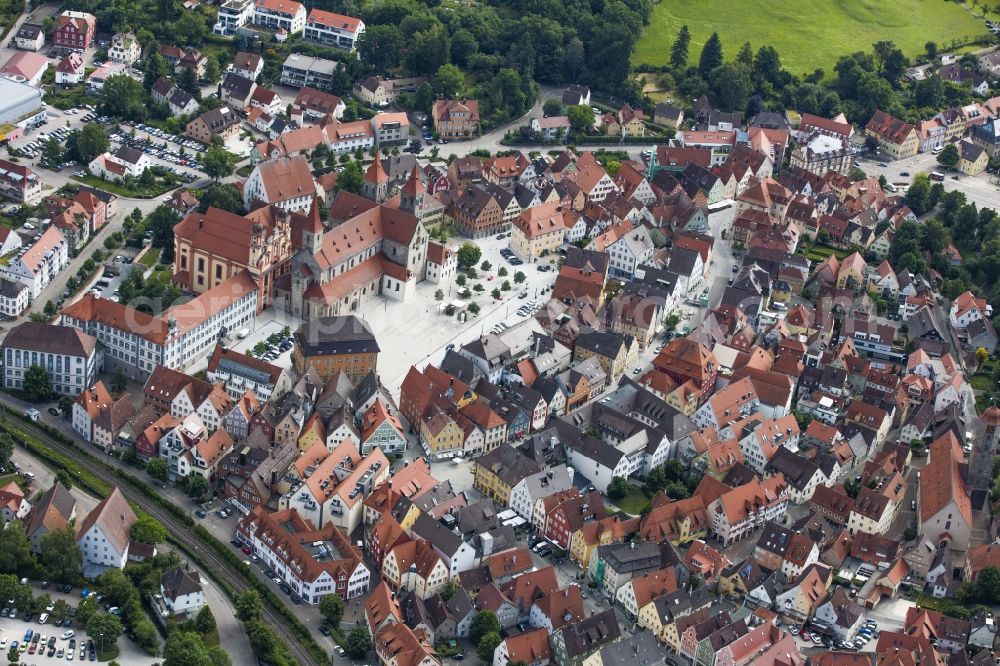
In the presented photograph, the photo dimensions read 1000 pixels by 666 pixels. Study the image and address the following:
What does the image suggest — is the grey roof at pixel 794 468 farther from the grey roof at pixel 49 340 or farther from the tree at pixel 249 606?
the grey roof at pixel 49 340

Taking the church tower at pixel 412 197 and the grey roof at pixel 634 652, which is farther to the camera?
the church tower at pixel 412 197

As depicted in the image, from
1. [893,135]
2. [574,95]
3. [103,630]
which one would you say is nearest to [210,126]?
[574,95]

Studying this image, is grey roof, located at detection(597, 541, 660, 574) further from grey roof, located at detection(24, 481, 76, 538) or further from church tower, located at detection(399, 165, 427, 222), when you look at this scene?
church tower, located at detection(399, 165, 427, 222)

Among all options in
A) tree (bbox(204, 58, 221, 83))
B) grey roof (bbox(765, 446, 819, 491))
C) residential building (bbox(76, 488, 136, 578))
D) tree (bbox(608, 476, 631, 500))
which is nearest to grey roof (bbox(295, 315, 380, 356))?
tree (bbox(608, 476, 631, 500))

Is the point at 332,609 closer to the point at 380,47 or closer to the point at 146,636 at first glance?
the point at 146,636

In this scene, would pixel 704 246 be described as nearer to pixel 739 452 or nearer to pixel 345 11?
pixel 739 452

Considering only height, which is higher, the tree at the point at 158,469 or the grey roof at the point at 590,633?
the grey roof at the point at 590,633

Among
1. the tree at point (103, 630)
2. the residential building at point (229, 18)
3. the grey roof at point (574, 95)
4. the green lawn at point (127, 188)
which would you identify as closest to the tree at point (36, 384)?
the tree at point (103, 630)
